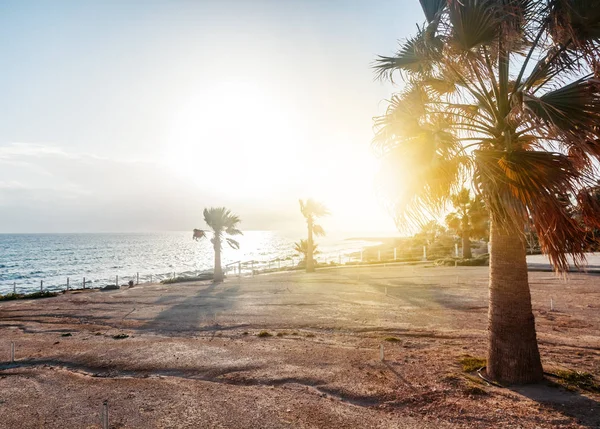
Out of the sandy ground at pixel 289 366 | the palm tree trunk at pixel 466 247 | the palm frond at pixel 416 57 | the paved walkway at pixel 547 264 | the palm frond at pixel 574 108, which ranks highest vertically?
the palm frond at pixel 416 57

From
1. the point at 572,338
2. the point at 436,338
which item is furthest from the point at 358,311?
the point at 572,338

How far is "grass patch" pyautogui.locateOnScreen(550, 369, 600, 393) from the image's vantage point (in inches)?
322

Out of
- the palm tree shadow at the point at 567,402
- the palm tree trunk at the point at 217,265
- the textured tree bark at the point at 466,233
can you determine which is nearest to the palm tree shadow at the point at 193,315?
the palm tree trunk at the point at 217,265

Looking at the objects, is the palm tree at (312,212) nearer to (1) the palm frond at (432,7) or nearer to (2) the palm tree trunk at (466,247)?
(2) the palm tree trunk at (466,247)

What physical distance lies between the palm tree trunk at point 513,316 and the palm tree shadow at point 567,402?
318mm

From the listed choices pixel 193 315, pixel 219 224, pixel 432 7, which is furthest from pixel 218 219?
pixel 432 7

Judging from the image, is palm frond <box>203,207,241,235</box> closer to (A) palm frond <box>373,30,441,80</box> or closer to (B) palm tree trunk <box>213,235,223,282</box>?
(B) palm tree trunk <box>213,235,223,282</box>

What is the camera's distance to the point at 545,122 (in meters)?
6.31

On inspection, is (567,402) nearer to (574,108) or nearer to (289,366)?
(574,108)

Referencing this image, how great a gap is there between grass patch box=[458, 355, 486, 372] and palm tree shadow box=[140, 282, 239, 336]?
31.9 ft

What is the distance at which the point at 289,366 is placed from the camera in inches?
416

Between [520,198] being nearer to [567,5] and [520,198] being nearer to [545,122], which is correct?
[545,122]

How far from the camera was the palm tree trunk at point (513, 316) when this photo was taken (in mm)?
8344

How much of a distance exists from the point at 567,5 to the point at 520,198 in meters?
3.44
